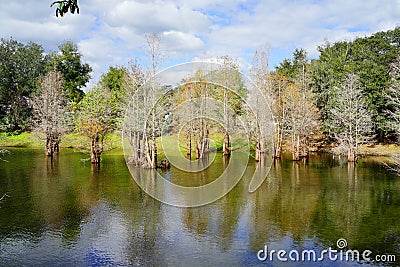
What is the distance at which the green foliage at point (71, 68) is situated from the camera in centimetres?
5076

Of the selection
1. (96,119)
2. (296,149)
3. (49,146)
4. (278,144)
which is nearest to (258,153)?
(278,144)

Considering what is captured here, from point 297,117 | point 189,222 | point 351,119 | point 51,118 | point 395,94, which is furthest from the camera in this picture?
point 51,118

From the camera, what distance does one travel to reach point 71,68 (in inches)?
2039

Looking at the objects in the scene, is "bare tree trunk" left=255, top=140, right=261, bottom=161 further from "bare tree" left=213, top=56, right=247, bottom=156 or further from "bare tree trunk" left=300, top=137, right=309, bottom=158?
"bare tree trunk" left=300, top=137, right=309, bottom=158

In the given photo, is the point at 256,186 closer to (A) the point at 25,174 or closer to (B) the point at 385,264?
(B) the point at 385,264

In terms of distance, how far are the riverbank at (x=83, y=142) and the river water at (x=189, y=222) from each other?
10.5 m

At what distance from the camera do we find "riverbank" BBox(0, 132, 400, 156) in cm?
3186

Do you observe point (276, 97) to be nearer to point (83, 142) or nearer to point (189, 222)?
point (83, 142)

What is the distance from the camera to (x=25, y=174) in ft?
72.3

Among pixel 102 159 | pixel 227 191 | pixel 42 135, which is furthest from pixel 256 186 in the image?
pixel 42 135

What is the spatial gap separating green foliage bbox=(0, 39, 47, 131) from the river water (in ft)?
105

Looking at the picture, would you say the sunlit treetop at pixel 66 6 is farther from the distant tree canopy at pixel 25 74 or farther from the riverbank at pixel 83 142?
the distant tree canopy at pixel 25 74

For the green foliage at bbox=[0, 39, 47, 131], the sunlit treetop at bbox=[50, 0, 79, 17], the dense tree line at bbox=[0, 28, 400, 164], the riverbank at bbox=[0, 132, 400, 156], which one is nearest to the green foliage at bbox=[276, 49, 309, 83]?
the dense tree line at bbox=[0, 28, 400, 164]

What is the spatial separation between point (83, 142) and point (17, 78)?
85.4 ft
